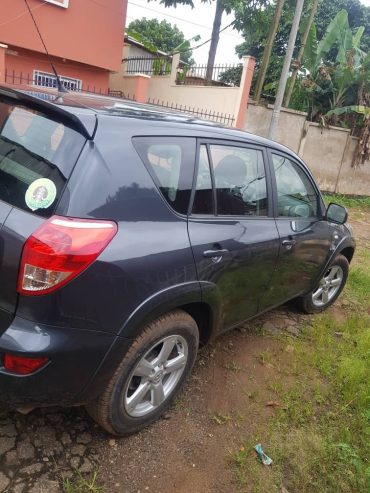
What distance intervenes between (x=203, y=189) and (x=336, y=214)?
6.32ft

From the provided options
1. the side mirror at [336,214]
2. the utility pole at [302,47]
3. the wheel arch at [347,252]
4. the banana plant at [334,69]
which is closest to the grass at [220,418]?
the side mirror at [336,214]

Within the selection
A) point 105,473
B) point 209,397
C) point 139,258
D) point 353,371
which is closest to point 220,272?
point 139,258

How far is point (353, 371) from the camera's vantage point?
3.46 meters

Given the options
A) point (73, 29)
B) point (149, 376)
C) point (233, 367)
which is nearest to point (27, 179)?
point (149, 376)

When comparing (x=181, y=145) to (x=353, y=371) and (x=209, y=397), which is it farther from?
A: (x=353, y=371)

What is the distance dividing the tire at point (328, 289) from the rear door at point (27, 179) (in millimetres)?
3048

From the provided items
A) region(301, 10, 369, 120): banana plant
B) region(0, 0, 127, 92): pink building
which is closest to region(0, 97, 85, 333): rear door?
region(0, 0, 127, 92): pink building

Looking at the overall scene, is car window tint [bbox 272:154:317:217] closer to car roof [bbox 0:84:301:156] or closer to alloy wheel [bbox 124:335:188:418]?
car roof [bbox 0:84:301:156]

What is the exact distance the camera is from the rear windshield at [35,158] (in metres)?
1.87

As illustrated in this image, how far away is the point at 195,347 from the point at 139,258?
0.91 m

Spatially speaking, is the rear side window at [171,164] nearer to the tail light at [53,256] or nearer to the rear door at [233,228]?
the rear door at [233,228]

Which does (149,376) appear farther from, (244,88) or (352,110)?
(352,110)

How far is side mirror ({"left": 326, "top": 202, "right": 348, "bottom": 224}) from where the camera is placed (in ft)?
12.8

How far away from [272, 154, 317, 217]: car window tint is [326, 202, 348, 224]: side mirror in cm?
21
